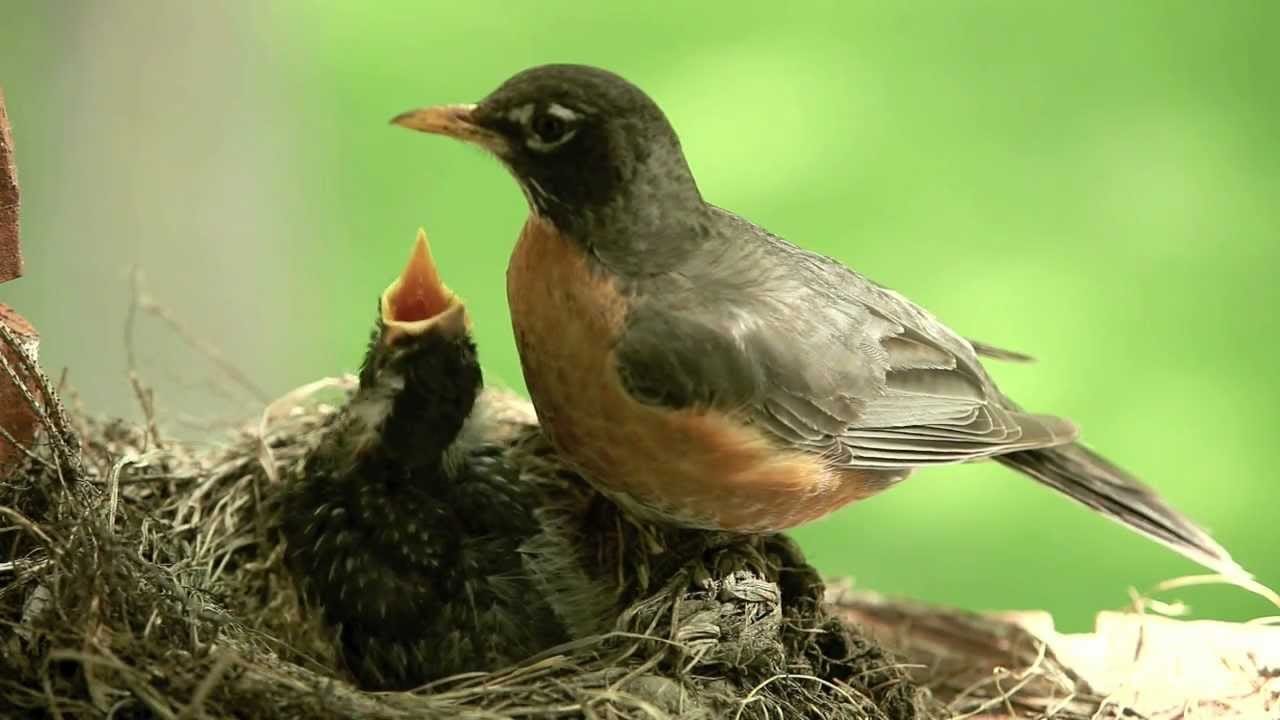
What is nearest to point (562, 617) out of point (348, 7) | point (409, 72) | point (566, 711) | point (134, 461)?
point (566, 711)

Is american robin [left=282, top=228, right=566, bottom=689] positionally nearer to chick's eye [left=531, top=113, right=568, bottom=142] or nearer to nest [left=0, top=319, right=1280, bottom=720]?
nest [left=0, top=319, right=1280, bottom=720]

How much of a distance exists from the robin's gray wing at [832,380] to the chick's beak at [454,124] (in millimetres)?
372

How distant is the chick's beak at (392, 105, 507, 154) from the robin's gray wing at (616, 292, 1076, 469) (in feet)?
1.22

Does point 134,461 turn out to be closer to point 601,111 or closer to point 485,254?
point 601,111

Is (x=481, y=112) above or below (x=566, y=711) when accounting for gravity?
above

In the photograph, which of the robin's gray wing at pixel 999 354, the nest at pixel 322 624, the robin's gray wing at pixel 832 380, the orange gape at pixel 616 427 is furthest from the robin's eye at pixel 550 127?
the robin's gray wing at pixel 999 354

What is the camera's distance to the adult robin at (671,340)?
1.96m

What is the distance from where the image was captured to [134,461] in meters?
2.23

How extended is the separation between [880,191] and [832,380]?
50.4 inches

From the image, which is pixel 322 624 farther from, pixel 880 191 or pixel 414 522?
pixel 880 191

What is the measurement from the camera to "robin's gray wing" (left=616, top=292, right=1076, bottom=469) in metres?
1.97

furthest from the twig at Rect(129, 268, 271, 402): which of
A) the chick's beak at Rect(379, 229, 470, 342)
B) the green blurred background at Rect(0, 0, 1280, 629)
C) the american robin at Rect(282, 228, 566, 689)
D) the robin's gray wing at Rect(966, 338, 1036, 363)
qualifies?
the robin's gray wing at Rect(966, 338, 1036, 363)

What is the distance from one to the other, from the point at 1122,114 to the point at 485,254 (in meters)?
1.81

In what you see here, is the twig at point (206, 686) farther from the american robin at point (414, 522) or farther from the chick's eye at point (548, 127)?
the chick's eye at point (548, 127)
